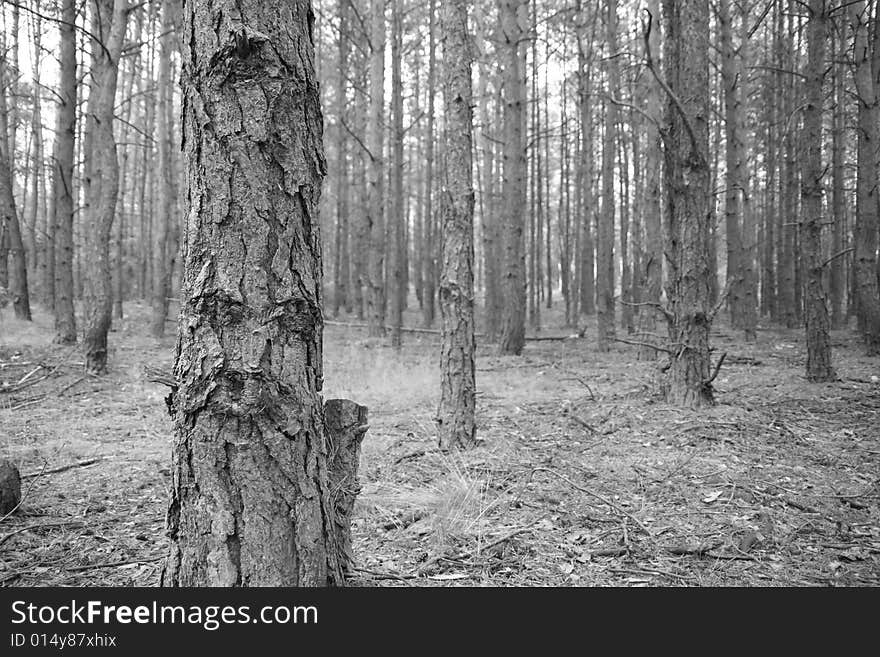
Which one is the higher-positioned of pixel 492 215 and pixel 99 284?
pixel 492 215

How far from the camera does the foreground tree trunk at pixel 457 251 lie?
17.3 ft

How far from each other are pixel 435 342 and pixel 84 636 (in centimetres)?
1457

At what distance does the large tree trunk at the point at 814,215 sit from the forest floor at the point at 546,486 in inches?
18.2

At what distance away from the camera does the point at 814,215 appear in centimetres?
769

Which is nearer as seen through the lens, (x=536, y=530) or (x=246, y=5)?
(x=246, y=5)

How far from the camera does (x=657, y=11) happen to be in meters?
12.7

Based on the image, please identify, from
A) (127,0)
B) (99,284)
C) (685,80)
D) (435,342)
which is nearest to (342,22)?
(127,0)

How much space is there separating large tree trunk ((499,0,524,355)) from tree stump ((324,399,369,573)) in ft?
34.4

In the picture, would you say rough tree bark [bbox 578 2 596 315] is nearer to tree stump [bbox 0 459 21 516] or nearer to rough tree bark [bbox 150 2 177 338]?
rough tree bark [bbox 150 2 177 338]

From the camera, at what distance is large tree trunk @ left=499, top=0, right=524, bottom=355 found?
41.9 feet

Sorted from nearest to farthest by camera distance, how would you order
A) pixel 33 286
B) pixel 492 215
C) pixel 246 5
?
pixel 246 5, pixel 492 215, pixel 33 286

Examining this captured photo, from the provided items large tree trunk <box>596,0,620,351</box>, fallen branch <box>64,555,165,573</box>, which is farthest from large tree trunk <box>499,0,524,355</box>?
fallen branch <box>64,555,165,573</box>

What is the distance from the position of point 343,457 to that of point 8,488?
2.68 meters

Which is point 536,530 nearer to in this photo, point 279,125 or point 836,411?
point 279,125
